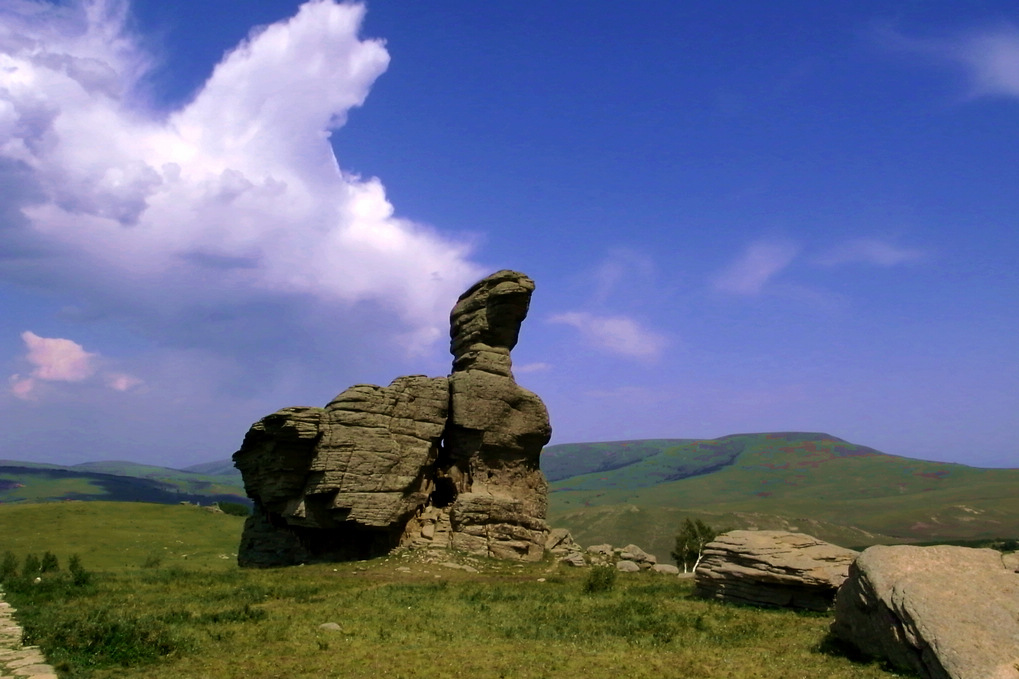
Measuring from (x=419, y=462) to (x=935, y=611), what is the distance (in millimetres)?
26206

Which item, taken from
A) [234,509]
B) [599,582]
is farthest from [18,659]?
[234,509]

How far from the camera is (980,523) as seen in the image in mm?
151000

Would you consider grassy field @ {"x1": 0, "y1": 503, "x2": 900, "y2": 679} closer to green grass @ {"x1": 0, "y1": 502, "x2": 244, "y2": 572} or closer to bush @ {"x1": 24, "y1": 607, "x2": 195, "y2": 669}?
bush @ {"x1": 24, "y1": 607, "x2": 195, "y2": 669}

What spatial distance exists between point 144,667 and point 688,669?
1083 centimetres

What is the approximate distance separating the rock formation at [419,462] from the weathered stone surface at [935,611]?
22.7 m

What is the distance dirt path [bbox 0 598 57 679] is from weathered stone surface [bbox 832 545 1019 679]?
15671mm

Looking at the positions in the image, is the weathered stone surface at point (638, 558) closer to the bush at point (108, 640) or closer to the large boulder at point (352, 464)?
the large boulder at point (352, 464)

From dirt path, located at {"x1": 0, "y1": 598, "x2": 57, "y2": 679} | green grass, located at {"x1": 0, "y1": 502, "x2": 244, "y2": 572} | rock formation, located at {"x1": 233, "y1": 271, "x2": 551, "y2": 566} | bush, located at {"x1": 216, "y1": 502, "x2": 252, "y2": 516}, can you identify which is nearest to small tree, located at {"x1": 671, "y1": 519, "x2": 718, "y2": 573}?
rock formation, located at {"x1": 233, "y1": 271, "x2": 551, "y2": 566}

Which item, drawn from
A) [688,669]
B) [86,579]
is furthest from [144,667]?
[86,579]

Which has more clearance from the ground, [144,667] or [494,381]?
[494,381]

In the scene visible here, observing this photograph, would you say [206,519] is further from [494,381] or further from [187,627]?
[187,627]

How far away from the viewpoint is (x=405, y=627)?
59.0ft

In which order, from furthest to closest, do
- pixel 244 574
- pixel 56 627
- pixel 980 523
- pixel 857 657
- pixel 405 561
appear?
pixel 980 523
pixel 405 561
pixel 244 574
pixel 56 627
pixel 857 657

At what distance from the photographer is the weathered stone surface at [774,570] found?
69.9 feet
